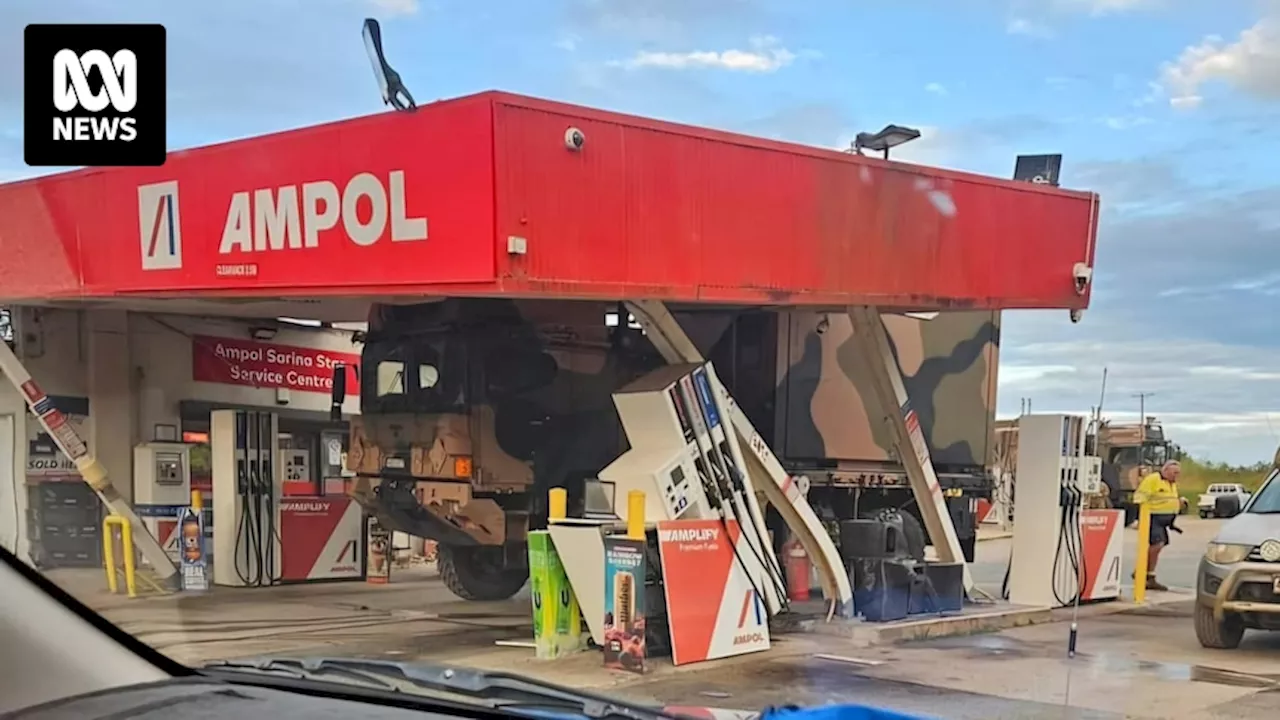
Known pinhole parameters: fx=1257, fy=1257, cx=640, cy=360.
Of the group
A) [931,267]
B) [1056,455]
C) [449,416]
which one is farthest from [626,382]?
[1056,455]

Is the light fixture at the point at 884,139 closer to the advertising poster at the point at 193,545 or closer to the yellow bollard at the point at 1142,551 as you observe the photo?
the yellow bollard at the point at 1142,551

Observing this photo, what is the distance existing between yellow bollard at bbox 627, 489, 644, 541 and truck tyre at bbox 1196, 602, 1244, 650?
3229 mm

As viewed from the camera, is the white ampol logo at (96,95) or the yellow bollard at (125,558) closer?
the white ampol logo at (96,95)

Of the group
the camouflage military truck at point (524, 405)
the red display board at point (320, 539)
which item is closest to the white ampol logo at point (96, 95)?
the camouflage military truck at point (524, 405)

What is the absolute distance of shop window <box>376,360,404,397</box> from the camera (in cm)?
925

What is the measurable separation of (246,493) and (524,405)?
3732 millimetres

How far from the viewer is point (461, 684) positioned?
7.83 ft

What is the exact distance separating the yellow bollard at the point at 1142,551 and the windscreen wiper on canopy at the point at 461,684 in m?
8.87

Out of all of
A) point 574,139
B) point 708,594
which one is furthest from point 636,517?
point 574,139

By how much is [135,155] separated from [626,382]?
5.91 meters

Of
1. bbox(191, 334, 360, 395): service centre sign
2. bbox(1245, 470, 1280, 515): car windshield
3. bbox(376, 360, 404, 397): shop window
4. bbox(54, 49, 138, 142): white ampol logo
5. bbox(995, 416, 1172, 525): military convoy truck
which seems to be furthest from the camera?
bbox(191, 334, 360, 395): service centre sign

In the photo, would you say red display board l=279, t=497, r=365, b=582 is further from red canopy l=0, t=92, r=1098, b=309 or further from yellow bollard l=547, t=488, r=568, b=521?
yellow bollard l=547, t=488, r=568, b=521

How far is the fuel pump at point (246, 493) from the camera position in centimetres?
1117

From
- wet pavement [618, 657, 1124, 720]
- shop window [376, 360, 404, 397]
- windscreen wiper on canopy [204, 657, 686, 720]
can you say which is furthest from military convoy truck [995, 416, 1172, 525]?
windscreen wiper on canopy [204, 657, 686, 720]
